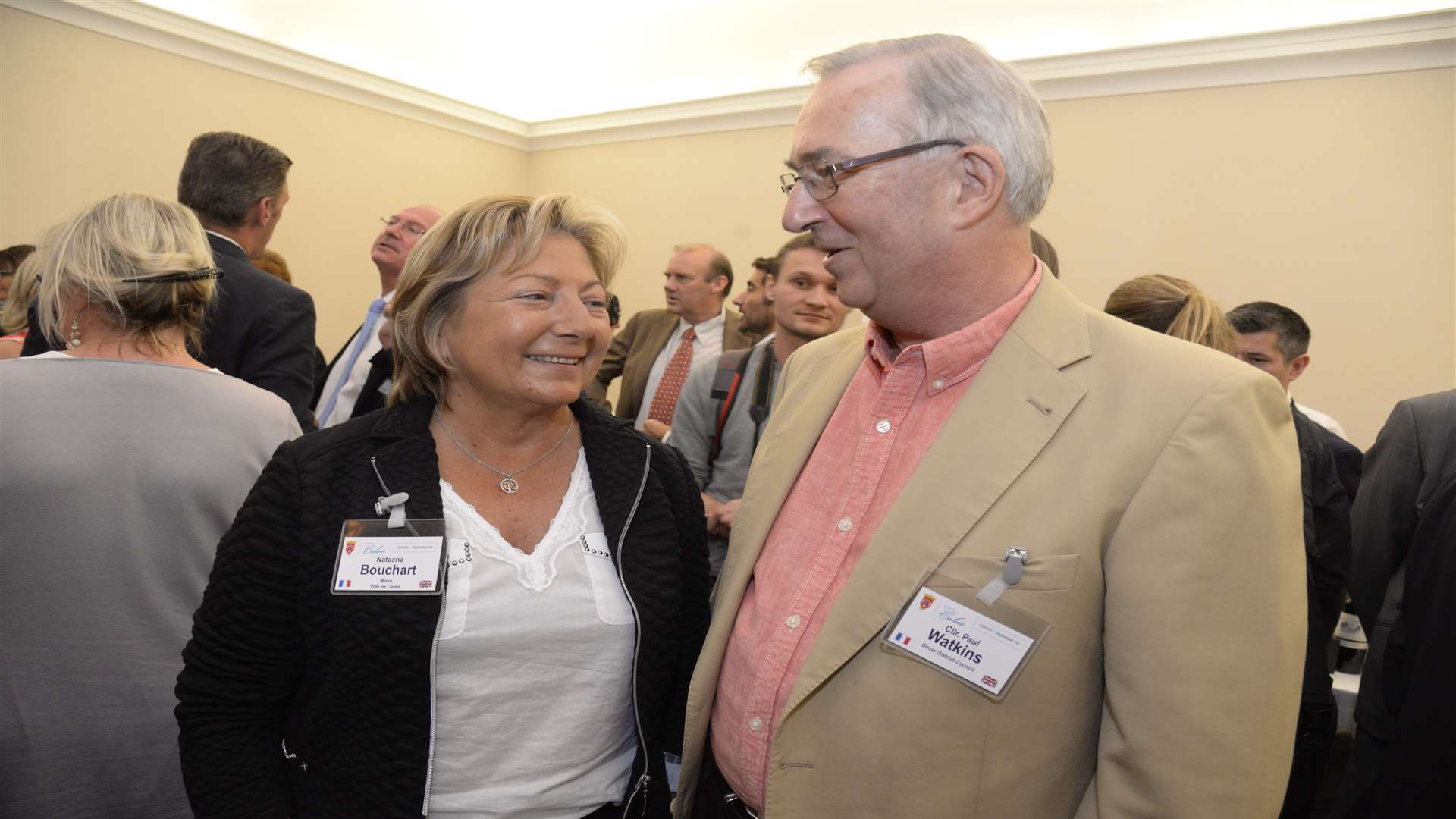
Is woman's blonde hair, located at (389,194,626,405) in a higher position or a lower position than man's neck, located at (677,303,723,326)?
higher

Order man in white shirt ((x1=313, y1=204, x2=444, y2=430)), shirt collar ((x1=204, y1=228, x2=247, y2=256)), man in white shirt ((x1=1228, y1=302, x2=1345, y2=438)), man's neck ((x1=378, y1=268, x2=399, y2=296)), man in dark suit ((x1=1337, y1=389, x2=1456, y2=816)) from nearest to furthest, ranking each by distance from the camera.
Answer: man in dark suit ((x1=1337, y1=389, x2=1456, y2=816)) < shirt collar ((x1=204, y1=228, x2=247, y2=256)) < man in white shirt ((x1=1228, y1=302, x2=1345, y2=438)) < man in white shirt ((x1=313, y1=204, x2=444, y2=430)) < man's neck ((x1=378, y1=268, x2=399, y2=296))

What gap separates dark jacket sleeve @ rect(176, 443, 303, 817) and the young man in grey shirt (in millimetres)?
1501

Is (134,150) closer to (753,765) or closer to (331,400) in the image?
(331,400)

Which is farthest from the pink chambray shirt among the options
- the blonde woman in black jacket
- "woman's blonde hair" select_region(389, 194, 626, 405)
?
"woman's blonde hair" select_region(389, 194, 626, 405)

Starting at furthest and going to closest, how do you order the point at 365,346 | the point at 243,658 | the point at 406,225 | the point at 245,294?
the point at 406,225 < the point at 365,346 < the point at 245,294 < the point at 243,658

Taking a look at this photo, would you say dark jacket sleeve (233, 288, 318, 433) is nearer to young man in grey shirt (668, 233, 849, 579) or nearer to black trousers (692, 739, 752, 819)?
young man in grey shirt (668, 233, 849, 579)

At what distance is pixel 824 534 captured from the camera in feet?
4.62

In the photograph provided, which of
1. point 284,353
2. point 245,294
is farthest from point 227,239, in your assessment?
point 284,353

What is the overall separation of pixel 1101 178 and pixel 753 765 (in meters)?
5.14

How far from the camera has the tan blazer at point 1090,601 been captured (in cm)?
109

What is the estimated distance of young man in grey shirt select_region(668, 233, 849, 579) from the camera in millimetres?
2893

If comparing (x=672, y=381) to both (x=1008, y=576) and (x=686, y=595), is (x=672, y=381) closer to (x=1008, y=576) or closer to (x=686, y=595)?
(x=686, y=595)

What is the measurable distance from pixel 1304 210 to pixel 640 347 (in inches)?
141

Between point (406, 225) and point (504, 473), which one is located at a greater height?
point (406, 225)
